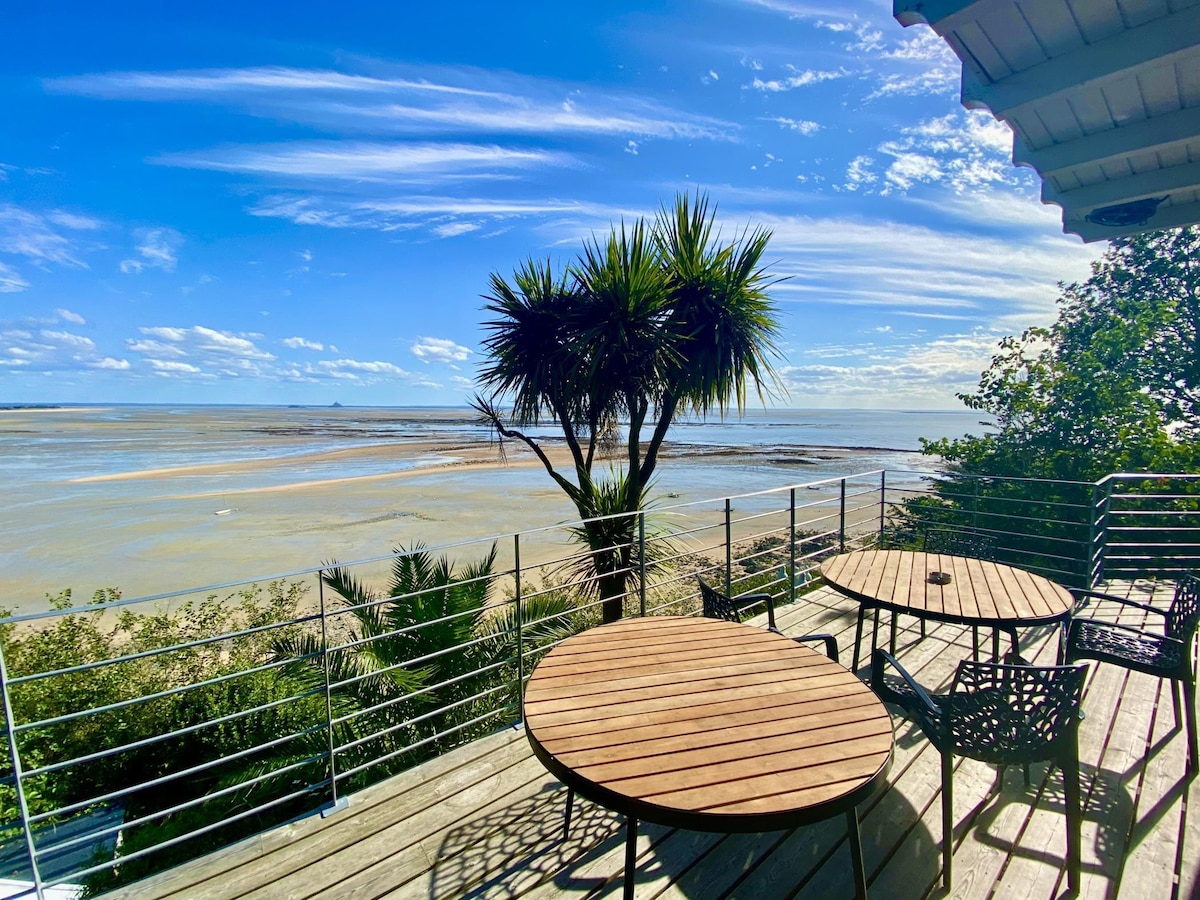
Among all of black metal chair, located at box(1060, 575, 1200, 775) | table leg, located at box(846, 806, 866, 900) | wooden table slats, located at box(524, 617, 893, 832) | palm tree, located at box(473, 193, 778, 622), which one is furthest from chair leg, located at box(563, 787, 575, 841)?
palm tree, located at box(473, 193, 778, 622)

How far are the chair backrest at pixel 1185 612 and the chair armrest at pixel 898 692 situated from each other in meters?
1.34

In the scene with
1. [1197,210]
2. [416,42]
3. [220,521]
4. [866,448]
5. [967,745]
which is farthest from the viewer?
[866,448]

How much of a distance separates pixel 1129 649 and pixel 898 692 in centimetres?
131

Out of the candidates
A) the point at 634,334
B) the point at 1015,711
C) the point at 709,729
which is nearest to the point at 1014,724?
the point at 1015,711

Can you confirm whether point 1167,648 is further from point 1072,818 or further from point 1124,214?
point 1124,214

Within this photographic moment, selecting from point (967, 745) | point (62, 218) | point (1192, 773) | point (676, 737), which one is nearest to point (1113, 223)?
point (1192, 773)

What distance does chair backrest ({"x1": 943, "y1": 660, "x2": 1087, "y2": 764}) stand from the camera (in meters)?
1.65

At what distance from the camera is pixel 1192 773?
2271mm

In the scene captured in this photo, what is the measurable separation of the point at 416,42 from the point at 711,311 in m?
6.84

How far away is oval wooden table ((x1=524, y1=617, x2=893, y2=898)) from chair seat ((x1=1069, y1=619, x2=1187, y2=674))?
5.11 ft

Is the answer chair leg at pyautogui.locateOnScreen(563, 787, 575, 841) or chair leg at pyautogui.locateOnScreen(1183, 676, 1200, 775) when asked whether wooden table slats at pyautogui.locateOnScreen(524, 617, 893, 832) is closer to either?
chair leg at pyautogui.locateOnScreen(563, 787, 575, 841)

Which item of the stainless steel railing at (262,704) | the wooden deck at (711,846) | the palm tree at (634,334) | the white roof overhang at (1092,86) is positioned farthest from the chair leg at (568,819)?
the palm tree at (634,334)

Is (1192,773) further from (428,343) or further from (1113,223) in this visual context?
(428,343)

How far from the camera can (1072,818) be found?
5.66ft
